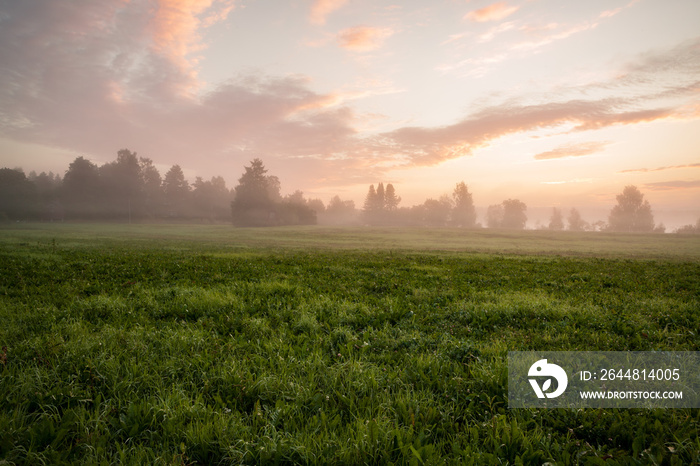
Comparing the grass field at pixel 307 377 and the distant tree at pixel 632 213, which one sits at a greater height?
the distant tree at pixel 632 213

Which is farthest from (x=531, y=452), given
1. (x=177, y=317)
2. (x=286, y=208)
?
(x=286, y=208)

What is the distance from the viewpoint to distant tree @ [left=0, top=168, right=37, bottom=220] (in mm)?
88125

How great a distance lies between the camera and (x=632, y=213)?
14400 cm

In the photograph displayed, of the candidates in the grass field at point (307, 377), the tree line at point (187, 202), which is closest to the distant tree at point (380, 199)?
the tree line at point (187, 202)

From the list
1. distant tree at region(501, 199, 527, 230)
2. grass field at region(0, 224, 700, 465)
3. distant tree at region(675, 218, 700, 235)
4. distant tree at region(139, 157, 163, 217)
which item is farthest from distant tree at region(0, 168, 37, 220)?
distant tree at region(675, 218, 700, 235)

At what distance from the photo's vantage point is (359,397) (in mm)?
4250

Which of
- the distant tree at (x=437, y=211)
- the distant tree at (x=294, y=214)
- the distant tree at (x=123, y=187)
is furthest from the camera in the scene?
the distant tree at (x=437, y=211)

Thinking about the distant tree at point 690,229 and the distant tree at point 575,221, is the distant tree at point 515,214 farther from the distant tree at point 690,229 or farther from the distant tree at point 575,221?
the distant tree at point 690,229

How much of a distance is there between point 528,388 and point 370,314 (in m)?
3.78

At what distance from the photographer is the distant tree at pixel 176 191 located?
12554cm

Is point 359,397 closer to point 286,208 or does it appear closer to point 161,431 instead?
point 161,431

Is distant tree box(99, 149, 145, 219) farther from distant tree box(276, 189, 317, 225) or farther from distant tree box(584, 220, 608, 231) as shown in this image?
distant tree box(584, 220, 608, 231)

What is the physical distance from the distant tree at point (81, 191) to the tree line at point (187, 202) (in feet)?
0.83

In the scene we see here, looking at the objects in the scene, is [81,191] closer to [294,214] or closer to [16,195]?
[16,195]
